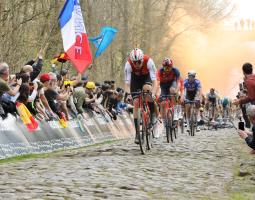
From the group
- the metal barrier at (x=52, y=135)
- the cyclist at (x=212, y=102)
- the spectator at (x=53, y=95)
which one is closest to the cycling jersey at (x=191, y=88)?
the metal barrier at (x=52, y=135)

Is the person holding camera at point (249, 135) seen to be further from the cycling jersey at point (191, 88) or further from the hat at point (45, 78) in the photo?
the cycling jersey at point (191, 88)

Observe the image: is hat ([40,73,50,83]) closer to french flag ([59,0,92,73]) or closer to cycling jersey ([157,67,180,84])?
french flag ([59,0,92,73])

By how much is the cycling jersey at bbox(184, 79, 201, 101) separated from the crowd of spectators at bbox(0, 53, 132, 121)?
286 centimetres

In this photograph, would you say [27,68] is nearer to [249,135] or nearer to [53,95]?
[53,95]

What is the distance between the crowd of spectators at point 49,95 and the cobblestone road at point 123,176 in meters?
2.17

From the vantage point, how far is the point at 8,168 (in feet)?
35.5

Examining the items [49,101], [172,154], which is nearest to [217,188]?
[172,154]

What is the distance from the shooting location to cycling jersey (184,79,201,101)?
2119cm

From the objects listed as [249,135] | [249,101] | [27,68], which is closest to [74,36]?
[27,68]

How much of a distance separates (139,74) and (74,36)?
230 inches

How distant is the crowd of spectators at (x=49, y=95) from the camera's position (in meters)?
14.5

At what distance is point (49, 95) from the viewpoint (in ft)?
58.4

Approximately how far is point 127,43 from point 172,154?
3587 centimetres

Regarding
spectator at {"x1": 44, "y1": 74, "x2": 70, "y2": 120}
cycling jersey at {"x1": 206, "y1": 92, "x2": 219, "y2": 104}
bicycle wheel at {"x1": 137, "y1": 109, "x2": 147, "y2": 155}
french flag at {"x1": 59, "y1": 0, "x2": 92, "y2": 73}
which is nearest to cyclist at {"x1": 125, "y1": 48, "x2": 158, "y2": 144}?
bicycle wheel at {"x1": 137, "y1": 109, "x2": 147, "y2": 155}
